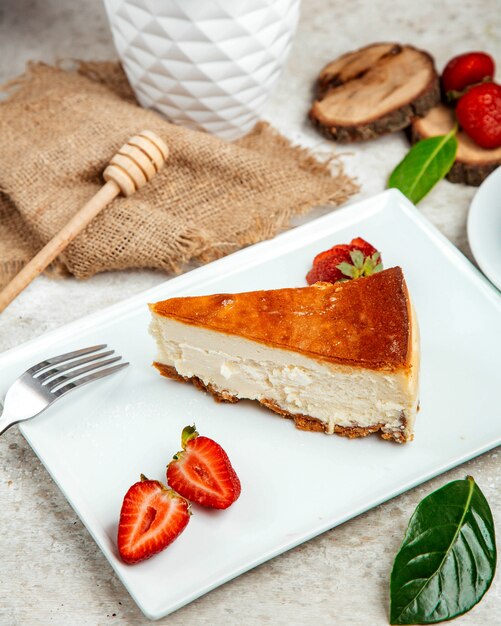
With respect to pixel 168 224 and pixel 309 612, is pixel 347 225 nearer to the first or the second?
pixel 168 224

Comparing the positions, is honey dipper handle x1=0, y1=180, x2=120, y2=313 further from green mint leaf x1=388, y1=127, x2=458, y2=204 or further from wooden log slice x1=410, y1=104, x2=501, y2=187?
wooden log slice x1=410, y1=104, x2=501, y2=187

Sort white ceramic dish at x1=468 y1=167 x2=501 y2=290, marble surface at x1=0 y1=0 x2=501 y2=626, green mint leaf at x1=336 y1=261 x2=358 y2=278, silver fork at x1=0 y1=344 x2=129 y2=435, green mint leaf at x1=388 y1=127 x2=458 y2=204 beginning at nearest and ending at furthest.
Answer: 1. marble surface at x1=0 y1=0 x2=501 y2=626
2. silver fork at x1=0 y1=344 x2=129 y2=435
3. green mint leaf at x1=336 y1=261 x2=358 y2=278
4. white ceramic dish at x1=468 y1=167 x2=501 y2=290
5. green mint leaf at x1=388 y1=127 x2=458 y2=204

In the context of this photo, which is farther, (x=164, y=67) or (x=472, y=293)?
(x=164, y=67)

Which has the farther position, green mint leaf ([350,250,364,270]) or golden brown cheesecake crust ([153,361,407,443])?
green mint leaf ([350,250,364,270])

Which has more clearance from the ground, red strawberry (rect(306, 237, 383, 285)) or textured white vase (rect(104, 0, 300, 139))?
textured white vase (rect(104, 0, 300, 139))

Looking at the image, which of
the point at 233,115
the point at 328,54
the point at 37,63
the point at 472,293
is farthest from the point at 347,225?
the point at 37,63

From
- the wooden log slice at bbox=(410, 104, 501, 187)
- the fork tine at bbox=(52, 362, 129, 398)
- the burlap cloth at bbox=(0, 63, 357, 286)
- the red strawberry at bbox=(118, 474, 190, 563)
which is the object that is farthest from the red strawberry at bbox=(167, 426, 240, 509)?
the wooden log slice at bbox=(410, 104, 501, 187)

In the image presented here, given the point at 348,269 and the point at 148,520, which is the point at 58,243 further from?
the point at 148,520

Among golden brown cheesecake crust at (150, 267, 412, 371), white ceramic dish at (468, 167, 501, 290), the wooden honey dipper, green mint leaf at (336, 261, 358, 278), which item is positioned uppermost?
the wooden honey dipper
